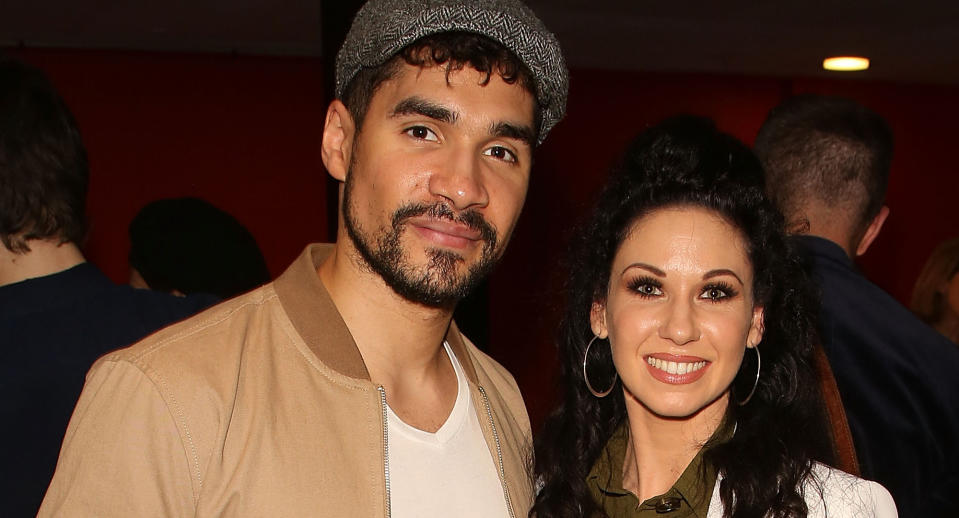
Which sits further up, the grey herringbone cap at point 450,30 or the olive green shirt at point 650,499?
the grey herringbone cap at point 450,30

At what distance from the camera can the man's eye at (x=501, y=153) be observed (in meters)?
1.78

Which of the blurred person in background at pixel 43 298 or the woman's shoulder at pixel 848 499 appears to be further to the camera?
the blurred person in background at pixel 43 298

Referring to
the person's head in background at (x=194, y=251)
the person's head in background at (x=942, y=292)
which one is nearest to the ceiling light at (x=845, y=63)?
the person's head in background at (x=942, y=292)

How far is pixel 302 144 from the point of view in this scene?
6348 millimetres

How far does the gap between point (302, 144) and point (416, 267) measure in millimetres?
4849

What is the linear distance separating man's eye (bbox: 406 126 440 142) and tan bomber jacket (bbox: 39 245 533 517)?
0.33 m

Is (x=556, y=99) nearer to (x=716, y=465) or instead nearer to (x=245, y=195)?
(x=716, y=465)

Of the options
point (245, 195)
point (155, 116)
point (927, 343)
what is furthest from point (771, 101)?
point (927, 343)

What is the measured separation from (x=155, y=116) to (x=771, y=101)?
4.79 meters

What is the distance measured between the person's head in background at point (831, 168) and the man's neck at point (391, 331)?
1.30 metres

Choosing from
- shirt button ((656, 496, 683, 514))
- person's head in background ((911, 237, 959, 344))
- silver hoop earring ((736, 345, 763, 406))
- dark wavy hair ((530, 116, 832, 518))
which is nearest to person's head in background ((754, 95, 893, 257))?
dark wavy hair ((530, 116, 832, 518))

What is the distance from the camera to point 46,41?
5.68m

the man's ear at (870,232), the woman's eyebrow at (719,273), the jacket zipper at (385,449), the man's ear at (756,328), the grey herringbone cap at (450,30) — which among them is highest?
the grey herringbone cap at (450,30)

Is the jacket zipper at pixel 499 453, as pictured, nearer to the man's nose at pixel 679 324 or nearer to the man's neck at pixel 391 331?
the man's neck at pixel 391 331
